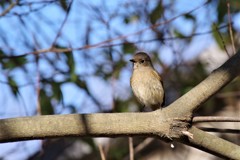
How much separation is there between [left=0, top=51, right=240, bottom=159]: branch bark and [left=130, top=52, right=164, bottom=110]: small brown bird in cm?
139

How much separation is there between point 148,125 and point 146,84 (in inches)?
58.5

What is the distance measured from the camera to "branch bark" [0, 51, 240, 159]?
193 centimetres

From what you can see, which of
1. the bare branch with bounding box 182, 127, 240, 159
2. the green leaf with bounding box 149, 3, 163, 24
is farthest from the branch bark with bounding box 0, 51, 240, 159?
the green leaf with bounding box 149, 3, 163, 24

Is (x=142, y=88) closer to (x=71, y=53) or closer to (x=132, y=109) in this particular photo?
(x=71, y=53)

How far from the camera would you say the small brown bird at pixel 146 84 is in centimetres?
354

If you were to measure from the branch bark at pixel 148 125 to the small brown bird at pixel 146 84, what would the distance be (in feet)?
4.57

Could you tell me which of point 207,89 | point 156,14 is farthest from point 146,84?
point 207,89

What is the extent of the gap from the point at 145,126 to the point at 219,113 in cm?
319

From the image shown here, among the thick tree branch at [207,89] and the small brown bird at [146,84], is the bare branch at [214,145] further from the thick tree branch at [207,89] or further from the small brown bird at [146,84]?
the small brown bird at [146,84]

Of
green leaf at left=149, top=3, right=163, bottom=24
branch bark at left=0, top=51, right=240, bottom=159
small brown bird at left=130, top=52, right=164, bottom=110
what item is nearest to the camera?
branch bark at left=0, top=51, right=240, bottom=159

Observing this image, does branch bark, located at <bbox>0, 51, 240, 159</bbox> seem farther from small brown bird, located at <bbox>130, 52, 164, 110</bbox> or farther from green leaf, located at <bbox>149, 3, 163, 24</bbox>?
small brown bird, located at <bbox>130, 52, 164, 110</bbox>

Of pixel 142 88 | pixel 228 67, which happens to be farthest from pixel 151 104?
pixel 228 67

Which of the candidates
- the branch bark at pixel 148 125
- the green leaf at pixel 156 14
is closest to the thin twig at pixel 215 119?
the branch bark at pixel 148 125

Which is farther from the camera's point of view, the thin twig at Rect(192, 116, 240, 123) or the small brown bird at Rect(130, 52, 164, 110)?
the small brown bird at Rect(130, 52, 164, 110)
